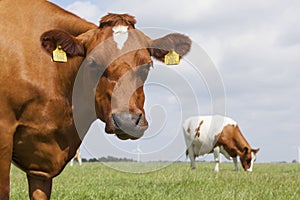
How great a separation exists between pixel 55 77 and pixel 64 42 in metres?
0.47

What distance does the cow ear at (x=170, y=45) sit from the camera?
552 cm

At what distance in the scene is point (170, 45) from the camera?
5.70m

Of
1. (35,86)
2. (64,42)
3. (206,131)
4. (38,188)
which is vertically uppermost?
(64,42)

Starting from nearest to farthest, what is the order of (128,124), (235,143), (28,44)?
(128,124) → (28,44) → (235,143)

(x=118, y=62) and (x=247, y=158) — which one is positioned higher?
(x=118, y=62)

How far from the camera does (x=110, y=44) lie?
499 centimetres

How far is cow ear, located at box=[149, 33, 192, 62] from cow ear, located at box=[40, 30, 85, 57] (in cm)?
74

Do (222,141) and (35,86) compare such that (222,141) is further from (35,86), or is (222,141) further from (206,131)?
(35,86)

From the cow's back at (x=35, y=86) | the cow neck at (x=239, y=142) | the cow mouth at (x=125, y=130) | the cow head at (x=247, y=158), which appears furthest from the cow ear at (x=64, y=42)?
the cow head at (x=247, y=158)

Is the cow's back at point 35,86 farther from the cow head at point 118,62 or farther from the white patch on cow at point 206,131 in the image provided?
the white patch on cow at point 206,131

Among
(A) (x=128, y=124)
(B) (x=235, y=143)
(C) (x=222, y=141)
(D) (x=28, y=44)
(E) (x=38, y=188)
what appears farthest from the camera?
(B) (x=235, y=143)

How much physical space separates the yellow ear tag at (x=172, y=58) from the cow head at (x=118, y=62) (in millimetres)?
177

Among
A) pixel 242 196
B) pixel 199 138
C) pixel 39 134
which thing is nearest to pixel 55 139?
pixel 39 134

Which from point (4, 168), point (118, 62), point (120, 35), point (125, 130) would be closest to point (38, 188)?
point (4, 168)
